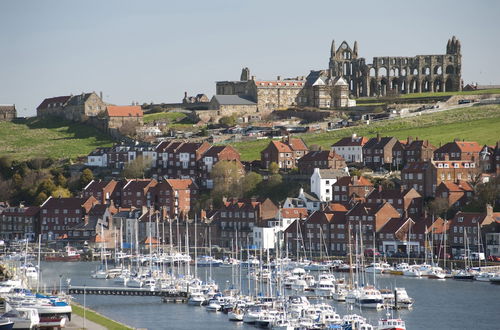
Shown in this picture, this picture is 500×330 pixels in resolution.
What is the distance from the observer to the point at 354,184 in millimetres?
98062

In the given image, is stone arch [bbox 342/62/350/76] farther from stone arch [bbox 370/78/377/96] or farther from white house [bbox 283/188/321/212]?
white house [bbox 283/188/321/212]

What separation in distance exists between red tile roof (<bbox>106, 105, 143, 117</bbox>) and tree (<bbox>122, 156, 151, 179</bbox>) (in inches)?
826

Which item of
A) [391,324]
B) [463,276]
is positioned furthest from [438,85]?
[391,324]

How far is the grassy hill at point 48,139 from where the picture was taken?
13500cm

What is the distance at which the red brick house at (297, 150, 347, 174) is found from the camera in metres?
105

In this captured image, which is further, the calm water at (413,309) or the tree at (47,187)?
the tree at (47,187)

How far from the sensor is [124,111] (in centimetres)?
13938

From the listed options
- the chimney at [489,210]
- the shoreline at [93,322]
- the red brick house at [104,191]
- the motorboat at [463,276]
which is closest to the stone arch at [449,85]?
the red brick house at [104,191]

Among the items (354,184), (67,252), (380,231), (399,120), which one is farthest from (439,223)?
(399,120)

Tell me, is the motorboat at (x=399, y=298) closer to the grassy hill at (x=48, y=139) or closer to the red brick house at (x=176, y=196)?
the red brick house at (x=176, y=196)

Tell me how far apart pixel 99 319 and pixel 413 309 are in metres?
16.3

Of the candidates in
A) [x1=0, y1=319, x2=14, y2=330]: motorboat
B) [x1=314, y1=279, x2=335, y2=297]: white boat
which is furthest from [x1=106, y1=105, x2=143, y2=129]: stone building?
[x1=0, y1=319, x2=14, y2=330]: motorboat

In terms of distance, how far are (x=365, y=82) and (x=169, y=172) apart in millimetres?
35905

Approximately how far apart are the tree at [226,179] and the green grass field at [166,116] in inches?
1255
